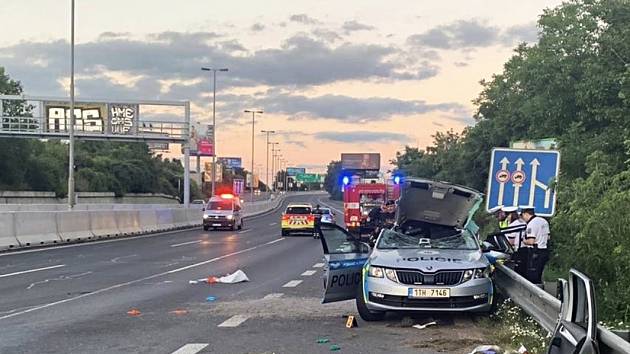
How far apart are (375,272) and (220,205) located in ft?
112

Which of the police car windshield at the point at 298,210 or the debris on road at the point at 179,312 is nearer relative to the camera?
the debris on road at the point at 179,312

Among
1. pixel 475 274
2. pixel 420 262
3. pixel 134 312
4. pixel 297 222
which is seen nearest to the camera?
pixel 475 274

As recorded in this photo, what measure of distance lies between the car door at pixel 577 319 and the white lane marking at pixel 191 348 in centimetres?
447

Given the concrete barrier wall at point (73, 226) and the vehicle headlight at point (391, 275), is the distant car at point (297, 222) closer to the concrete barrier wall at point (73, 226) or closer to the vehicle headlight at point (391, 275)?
the concrete barrier wall at point (73, 226)

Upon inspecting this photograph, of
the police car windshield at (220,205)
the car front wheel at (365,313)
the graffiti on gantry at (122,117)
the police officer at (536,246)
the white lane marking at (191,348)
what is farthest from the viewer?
the graffiti on gantry at (122,117)

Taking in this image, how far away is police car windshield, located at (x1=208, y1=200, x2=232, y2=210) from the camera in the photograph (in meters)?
43.9

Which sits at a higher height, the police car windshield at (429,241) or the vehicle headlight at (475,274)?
the police car windshield at (429,241)

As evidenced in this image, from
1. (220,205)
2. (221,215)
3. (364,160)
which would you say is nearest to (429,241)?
(221,215)

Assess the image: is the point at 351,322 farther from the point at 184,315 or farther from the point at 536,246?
the point at 536,246

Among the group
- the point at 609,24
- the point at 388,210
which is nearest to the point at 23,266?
the point at 388,210

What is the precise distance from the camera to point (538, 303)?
870 centimetres

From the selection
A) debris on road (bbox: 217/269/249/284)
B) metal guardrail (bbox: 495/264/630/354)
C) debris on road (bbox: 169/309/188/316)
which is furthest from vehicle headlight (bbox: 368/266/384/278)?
debris on road (bbox: 217/269/249/284)

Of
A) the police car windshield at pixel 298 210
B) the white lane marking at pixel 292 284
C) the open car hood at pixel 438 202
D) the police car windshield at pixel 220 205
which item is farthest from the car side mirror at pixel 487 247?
the police car windshield at pixel 220 205

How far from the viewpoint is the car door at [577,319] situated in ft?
14.4
